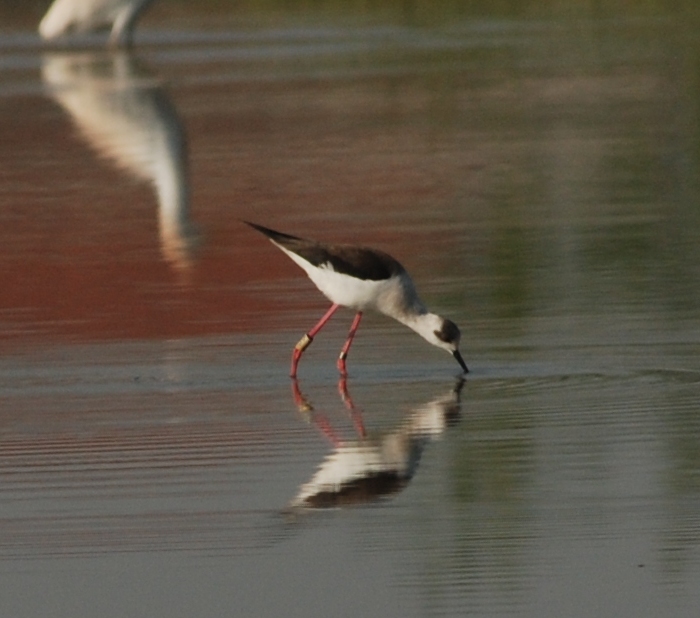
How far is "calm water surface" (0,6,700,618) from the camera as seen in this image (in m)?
6.80

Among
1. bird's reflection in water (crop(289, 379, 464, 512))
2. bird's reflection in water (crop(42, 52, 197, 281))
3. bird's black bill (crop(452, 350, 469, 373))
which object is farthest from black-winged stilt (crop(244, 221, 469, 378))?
bird's reflection in water (crop(42, 52, 197, 281))

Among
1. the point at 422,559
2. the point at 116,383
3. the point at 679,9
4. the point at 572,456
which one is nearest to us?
the point at 422,559

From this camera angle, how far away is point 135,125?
22.4 m

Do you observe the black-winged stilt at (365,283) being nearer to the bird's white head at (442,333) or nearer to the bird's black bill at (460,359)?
the bird's white head at (442,333)

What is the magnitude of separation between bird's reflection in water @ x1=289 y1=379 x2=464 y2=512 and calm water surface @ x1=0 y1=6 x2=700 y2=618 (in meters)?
0.02

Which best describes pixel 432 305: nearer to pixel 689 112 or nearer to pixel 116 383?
pixel 116 383

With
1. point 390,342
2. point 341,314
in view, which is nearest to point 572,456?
point 390,342

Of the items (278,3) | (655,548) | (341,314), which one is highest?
(655,548)

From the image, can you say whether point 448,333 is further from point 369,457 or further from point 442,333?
point 369,457

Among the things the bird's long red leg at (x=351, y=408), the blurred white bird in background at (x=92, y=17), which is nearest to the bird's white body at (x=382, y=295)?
the bird's long red leg at (x=351, y=408)

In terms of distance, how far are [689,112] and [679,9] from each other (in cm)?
1542

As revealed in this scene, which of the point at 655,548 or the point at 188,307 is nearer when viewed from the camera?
the point at 655,548

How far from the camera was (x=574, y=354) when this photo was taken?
10.3m

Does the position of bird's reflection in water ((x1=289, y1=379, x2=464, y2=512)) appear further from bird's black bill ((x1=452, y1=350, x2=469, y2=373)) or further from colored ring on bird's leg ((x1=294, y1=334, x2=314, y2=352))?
colored ring on bird's leg ((x1=294, y1=334, x2=314, y2=352))
